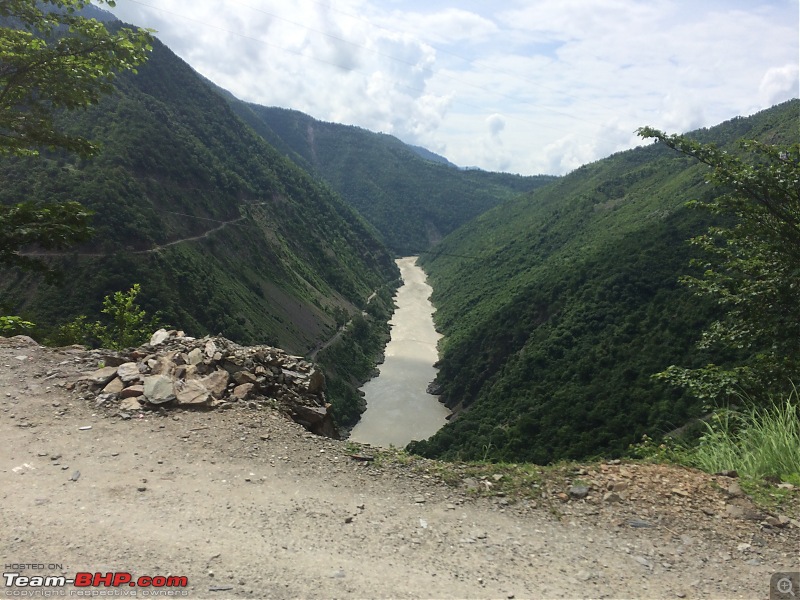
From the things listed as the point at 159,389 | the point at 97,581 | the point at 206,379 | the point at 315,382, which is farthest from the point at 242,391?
the point at 97,581

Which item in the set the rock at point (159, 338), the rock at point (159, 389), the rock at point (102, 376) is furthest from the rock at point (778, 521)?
the rock at point (159, 338)

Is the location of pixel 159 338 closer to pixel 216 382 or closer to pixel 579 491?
pixel 216 382

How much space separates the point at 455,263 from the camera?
141 meters

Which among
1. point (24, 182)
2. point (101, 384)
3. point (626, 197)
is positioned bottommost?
point (101, 384)

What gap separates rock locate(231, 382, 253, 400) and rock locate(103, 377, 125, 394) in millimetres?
2162

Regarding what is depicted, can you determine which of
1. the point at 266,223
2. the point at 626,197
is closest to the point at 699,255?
the point at 626,197

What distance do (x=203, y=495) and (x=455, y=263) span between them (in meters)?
137

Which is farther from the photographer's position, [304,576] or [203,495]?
[203,495]

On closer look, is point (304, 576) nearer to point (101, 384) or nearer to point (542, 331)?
point (101, 384)

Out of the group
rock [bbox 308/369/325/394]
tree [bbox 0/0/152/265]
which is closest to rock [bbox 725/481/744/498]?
rock [bbox 308/369/325/394]

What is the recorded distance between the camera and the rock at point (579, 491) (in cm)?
661

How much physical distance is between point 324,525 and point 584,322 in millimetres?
60580

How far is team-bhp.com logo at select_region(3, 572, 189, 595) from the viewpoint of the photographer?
441 cm

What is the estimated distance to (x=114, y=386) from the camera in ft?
29.1
